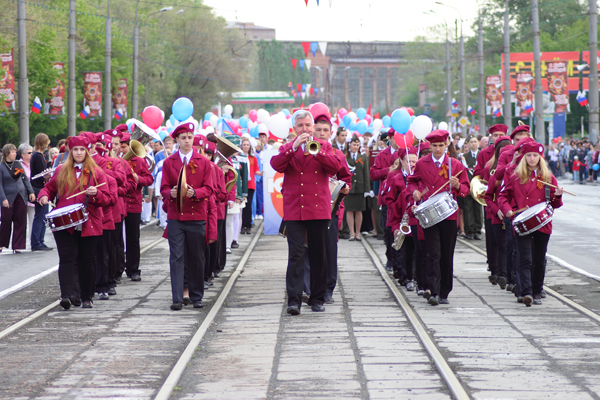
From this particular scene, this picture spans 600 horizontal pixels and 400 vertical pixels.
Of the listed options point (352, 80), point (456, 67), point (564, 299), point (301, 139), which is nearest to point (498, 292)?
point (564, 299)

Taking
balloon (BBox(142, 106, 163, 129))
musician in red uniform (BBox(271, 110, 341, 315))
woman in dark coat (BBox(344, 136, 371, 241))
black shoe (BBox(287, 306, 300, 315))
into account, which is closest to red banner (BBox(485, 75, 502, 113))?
woman in dark coat (BBox(344, 136, 371, 241))

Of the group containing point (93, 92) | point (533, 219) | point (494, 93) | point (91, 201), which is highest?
point (494, 93)

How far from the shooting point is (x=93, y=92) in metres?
38.3

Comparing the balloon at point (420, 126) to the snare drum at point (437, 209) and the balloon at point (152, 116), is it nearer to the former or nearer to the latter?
the snare drum at point (437, 209)

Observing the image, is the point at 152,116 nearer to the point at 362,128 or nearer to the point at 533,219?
the point at 533,219

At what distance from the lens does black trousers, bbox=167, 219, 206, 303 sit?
375 inches

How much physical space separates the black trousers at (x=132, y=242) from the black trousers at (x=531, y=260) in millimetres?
4852

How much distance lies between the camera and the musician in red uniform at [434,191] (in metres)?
9.59

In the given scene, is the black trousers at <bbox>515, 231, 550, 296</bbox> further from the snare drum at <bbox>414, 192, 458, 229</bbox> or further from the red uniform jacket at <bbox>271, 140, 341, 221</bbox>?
→ the red uniform jacket at <bbox>271, 140, 341, 221</bbox>

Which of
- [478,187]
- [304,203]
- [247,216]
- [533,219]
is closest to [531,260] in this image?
[533,219]

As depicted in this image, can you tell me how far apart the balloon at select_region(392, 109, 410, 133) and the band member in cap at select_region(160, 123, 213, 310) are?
437 centimetres

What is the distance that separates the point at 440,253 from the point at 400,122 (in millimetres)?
3923

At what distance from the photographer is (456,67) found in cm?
9394

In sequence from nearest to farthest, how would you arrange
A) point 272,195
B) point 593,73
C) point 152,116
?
Result: 1. point 152,116
2. point 272,195
3. point 593,73
